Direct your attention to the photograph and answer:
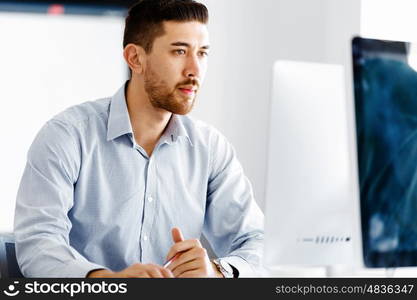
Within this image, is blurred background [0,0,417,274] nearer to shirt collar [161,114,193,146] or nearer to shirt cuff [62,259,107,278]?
shirt collar [161,114,193,146]

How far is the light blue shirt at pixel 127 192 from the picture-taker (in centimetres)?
153

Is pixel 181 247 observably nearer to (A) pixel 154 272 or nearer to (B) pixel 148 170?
(A) pixel 154 272

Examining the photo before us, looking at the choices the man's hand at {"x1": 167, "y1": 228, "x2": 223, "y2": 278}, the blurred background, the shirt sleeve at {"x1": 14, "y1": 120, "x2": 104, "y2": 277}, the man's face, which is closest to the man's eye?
the man's face

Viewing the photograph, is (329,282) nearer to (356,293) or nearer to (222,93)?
(356,293)

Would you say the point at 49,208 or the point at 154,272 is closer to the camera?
the point at 154,272

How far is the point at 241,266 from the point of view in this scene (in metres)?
1.47

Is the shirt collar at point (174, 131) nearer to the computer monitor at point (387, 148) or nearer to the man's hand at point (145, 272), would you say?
the man's hand at point (145, 272)

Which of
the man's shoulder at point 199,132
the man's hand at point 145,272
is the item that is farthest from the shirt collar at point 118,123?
the man's hand at point 145,272

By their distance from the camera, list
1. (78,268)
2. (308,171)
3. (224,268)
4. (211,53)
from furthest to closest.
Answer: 1. (211,53)
2. (224,268)
3. (78,268)
4. (308,171)

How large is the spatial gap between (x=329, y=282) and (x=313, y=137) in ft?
0.84

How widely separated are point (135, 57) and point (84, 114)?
281 millimetres

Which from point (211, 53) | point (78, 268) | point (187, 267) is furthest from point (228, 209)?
point (211, 53)

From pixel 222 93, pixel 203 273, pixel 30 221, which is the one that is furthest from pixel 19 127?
pixel 203 273

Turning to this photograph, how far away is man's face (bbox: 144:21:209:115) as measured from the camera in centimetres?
171
